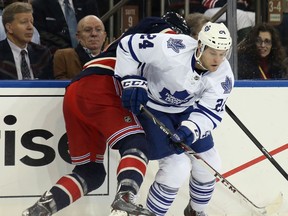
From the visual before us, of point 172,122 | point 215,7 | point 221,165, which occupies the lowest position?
point 221,165

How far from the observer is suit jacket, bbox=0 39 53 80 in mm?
4016

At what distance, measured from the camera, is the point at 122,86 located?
357cm

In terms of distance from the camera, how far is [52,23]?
13.7ft

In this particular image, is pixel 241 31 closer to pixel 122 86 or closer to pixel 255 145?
pixel 255 145

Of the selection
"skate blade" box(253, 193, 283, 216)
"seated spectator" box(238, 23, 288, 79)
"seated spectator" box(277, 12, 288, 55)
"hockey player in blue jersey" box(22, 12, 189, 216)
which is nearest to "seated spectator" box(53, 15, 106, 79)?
"hockey player in blue jersey" box(22, 12, 189, 216)

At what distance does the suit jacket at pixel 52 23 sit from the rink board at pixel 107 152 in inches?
9.9

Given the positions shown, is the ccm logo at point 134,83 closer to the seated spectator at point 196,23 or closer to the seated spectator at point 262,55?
the seated spectator at point 196,23

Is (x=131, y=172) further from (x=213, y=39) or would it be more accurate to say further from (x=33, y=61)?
(x=33, y=61)

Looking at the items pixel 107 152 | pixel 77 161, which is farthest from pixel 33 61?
pixel 77 161

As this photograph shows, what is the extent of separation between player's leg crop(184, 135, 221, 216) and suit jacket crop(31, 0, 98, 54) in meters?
0.91

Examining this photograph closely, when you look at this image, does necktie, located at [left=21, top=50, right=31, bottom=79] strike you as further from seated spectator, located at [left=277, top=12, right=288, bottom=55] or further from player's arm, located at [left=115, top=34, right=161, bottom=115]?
seated spectator, located at [left=277, top=12, right=288, bottom=55]

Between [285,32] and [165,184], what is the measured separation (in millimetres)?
1270

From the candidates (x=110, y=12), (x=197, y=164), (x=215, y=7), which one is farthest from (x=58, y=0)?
(x=197, y=164)

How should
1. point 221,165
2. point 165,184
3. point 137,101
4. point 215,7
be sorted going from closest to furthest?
point 137,101, point 165,184, point 221,165, point 215,7
